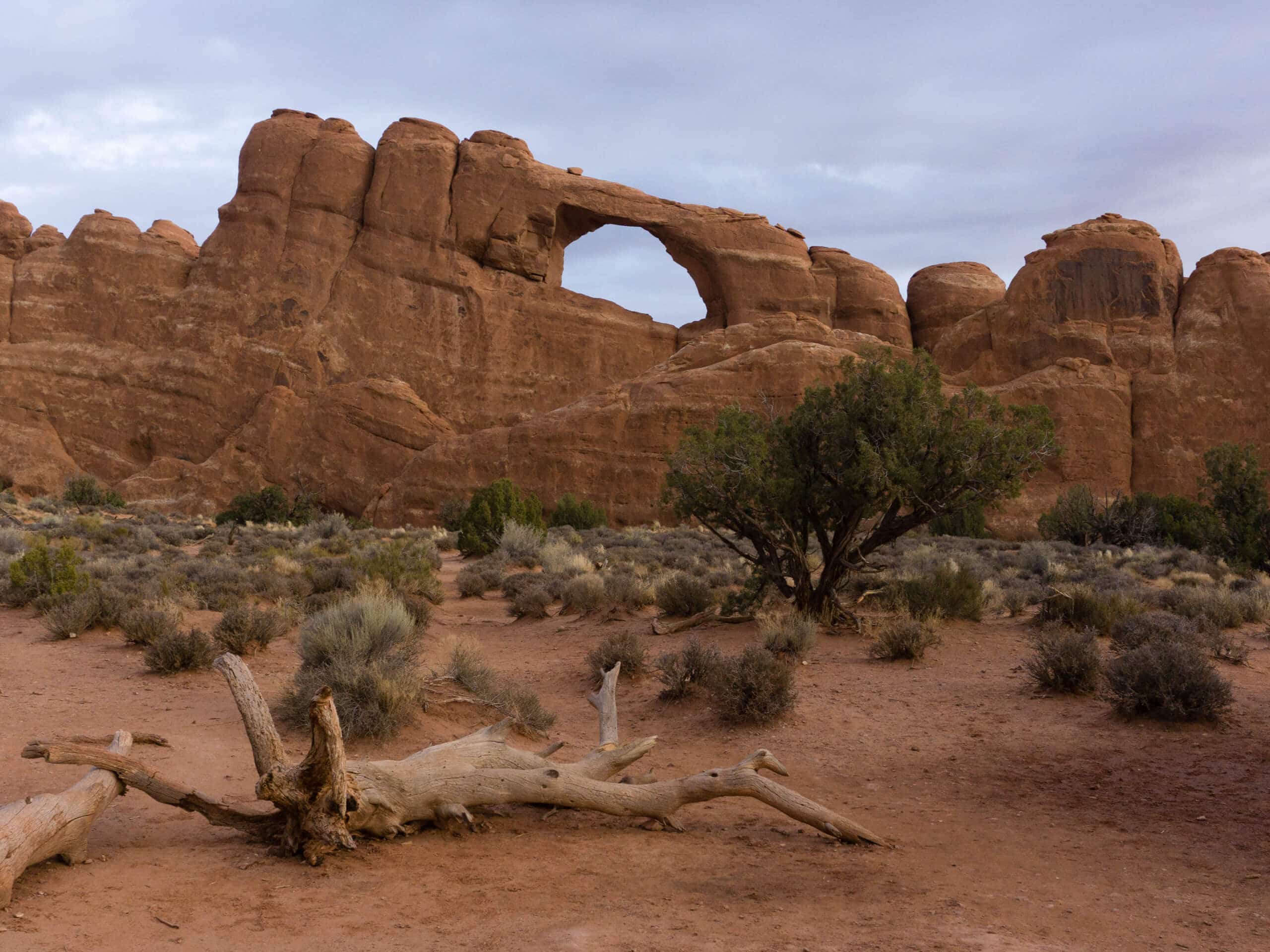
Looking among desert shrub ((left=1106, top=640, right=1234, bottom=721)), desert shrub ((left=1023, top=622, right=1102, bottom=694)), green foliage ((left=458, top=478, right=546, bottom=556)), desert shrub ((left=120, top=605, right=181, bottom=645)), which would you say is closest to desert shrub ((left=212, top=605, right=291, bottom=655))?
desert shrub ((left=120, top=605, right=181, bottom=645))

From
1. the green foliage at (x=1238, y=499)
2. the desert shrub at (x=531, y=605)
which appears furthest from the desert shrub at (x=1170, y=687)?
the green foliage at (x=1238, y=499)

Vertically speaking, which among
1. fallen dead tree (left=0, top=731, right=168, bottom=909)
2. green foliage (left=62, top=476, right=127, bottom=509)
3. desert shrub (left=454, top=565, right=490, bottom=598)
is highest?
green foliage (left=62, top=476, right=127, bottom=509)

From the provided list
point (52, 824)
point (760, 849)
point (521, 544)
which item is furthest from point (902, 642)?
point (521, 544)

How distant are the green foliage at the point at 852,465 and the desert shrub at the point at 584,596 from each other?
72.6 inches

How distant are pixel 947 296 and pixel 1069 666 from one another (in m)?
49.2

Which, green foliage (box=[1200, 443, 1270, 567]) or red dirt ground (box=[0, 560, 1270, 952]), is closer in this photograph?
red dirt ground (box=[0, 560, 1270, 952])

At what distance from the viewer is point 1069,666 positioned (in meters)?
8.90

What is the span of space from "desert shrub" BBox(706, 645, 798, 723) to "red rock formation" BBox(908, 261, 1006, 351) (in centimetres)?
4742

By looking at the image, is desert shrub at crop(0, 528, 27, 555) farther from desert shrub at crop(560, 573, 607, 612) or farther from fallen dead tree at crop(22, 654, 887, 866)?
fallen dead tree at crop(22, 654, 887, 866)

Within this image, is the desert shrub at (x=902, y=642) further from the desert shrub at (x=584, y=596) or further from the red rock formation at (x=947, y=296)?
the red rock formation at (x=947, y=296)

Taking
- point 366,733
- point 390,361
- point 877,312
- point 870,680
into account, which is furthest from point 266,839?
point 877,312

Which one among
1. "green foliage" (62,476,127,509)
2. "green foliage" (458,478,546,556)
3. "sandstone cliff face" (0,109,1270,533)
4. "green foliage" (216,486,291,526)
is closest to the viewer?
"green foliage" (458,478,546,556)

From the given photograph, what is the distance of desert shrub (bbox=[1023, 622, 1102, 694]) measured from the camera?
29.2 ft

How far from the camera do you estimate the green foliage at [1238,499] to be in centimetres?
2128
